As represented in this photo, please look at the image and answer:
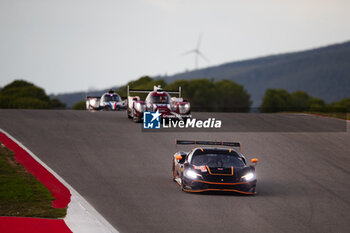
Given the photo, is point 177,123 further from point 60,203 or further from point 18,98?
point 18,98

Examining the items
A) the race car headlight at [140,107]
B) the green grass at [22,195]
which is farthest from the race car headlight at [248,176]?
the race car headlight at [140,107]

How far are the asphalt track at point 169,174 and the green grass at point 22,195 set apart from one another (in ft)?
3.74

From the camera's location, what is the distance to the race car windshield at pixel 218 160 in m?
16.0

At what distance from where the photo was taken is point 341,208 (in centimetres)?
1442

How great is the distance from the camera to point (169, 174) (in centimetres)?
1939

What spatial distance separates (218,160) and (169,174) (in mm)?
3564

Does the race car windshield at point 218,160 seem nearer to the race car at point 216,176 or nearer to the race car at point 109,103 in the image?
the race car at point 216,176

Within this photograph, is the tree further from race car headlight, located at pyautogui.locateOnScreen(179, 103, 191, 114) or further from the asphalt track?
race car headlight, located at pyautogui.locateOnScreen(179, 103, 191, 114)

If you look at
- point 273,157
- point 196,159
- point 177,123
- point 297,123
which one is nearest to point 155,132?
point 177,123

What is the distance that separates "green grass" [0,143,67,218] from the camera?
1249cm

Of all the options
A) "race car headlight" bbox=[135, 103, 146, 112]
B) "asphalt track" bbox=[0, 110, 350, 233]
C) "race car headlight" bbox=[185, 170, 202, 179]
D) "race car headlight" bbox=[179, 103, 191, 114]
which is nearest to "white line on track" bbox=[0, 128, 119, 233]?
"asphalt track" bbox=[0, 110, 350, 233]

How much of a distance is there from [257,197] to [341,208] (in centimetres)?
226

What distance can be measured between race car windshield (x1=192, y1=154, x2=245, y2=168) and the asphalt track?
3.16ft

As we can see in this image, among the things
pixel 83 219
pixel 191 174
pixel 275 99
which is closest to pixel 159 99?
pixel 191 174
